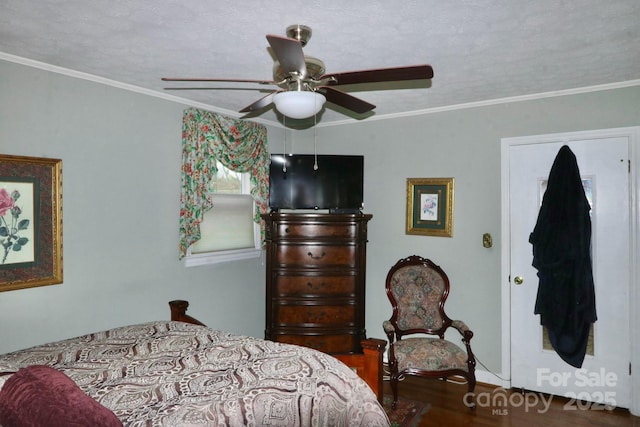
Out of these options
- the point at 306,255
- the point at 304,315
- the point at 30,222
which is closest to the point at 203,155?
the point at 306,255

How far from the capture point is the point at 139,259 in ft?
11.0

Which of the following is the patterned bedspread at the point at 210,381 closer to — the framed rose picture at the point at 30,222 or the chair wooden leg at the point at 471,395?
the framed rose picture at the point at 30,222

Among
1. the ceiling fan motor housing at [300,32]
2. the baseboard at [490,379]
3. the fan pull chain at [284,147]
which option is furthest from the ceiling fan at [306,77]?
the baseboard at [490,379]

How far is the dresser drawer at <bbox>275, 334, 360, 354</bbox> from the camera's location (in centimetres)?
386

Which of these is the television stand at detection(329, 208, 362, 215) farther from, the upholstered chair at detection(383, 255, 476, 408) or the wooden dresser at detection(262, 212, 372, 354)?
the upholstered chair at detection(383, 255, 476, 408)

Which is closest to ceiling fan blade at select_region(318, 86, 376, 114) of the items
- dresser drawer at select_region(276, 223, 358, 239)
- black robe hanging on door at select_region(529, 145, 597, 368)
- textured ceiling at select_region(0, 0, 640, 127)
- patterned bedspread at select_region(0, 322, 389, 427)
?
textured ceiling at select_region(0, 0, 640, 127)

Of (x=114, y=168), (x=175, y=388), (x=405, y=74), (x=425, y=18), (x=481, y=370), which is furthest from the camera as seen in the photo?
(x=481, y=370)

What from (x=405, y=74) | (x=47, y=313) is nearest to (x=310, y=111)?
(x=405, y=74)

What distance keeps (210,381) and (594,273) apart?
317 centimetres

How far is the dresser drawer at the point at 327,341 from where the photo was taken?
3.86 meters

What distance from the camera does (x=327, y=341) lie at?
12.8ft

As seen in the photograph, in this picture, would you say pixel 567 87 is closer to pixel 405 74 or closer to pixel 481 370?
pixel 405 74

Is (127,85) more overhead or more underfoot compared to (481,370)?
more overhead

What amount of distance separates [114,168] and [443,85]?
266 cm
